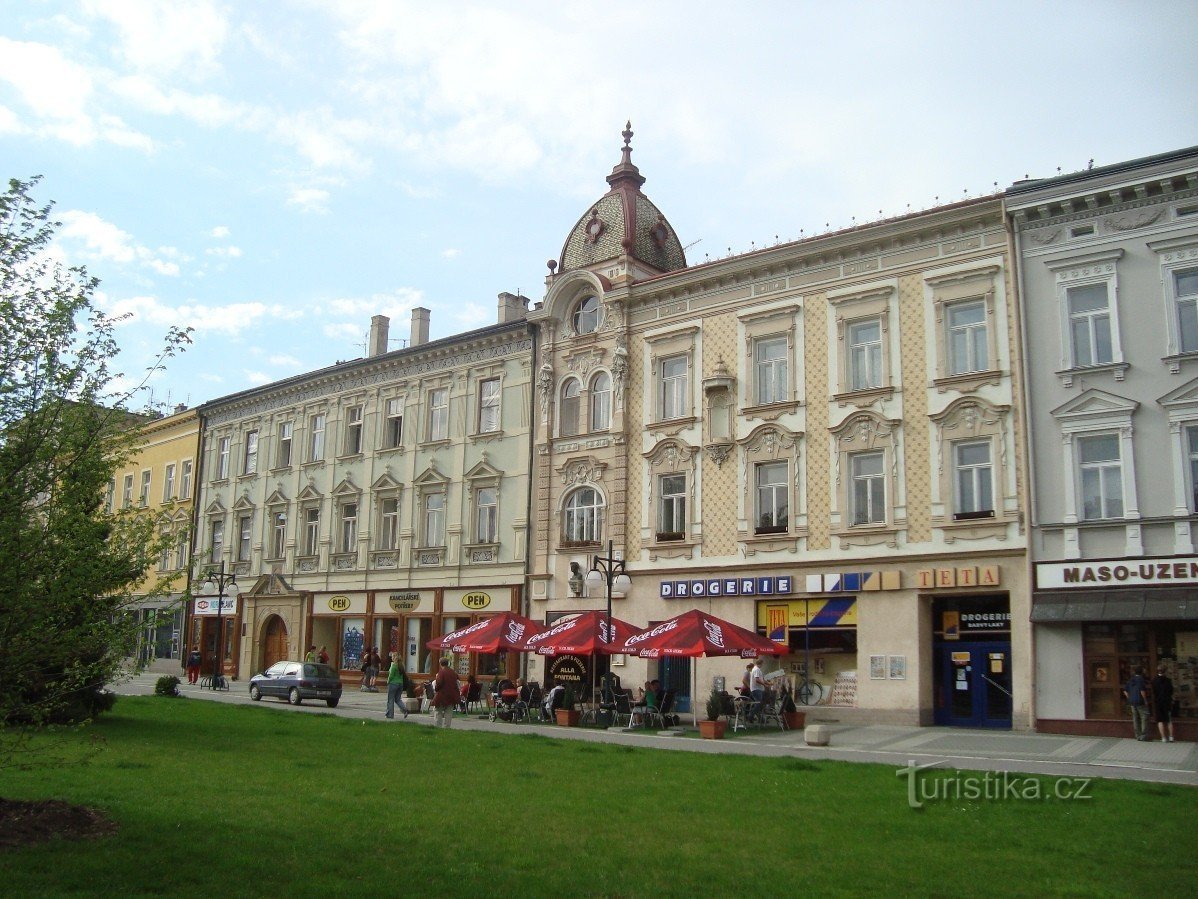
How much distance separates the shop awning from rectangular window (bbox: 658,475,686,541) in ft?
34.9

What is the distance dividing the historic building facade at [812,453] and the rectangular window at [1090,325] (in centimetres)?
137

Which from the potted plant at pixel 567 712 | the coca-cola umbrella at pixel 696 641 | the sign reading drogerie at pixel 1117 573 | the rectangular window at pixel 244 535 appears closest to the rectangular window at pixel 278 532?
the rectangular window at pixel 244 535

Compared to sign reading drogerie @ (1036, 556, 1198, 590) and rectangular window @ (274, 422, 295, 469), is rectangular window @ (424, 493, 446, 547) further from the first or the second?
sign reading drogerie @ (1036, 556, 1198, 590)

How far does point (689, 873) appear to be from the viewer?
9836 mm

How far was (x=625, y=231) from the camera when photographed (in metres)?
36.5

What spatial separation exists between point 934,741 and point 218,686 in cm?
2685

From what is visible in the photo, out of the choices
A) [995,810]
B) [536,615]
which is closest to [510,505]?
[536,615]

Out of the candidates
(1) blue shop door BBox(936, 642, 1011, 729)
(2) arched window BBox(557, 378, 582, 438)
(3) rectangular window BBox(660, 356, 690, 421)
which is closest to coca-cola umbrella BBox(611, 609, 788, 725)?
(1) blue shop door BBox(936, 642, 1011, 729)

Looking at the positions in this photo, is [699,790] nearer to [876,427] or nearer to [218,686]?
[876,427]

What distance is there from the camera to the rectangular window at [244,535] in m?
48.9

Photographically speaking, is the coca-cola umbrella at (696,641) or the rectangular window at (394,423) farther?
the rectangular window at (394,423)

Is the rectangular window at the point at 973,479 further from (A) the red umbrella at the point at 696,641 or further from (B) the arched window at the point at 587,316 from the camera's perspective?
(B) the arched window at the point at 587,316

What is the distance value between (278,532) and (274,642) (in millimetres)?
4619

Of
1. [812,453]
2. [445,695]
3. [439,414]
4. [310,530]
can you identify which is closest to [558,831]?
[445,695]
